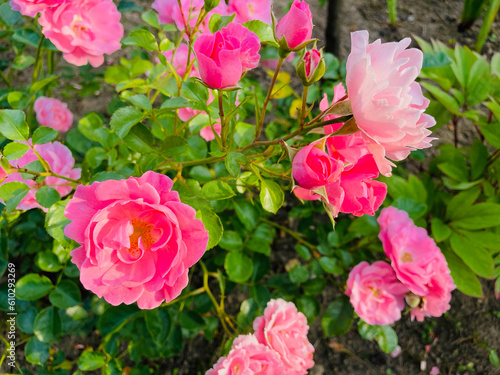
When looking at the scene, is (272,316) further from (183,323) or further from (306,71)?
(306,71)

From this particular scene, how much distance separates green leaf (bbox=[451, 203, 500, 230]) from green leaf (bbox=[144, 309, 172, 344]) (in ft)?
3.17

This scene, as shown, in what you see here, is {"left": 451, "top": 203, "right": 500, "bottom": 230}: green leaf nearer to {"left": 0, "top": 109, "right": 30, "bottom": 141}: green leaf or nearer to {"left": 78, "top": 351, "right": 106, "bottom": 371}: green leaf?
{"left": 78, "top": 351, "right": 106, "bottom": 371}: green leaf

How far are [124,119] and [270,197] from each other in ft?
1.02

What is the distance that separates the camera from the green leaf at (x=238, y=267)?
1056mm

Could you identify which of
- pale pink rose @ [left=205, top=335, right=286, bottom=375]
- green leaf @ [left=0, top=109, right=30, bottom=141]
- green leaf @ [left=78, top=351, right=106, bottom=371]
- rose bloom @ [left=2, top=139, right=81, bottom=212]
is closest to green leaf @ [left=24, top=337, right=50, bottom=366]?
green leaf @ [left=78, top=351, right=106, bottom=371]

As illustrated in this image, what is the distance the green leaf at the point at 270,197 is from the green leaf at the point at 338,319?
24.1 inches

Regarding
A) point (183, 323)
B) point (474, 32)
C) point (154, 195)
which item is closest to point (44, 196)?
point (154, 195)

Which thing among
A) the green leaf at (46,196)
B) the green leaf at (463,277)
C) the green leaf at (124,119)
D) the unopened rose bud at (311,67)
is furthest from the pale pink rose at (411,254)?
the green leaf at (46,196)

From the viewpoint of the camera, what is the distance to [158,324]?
101 cm

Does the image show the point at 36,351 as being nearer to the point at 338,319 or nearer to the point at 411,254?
the point at 338,319

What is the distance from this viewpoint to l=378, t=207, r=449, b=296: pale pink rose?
93 cm

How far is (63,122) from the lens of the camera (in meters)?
1.27

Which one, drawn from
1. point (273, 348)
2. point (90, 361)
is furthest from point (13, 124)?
point (273, 348)

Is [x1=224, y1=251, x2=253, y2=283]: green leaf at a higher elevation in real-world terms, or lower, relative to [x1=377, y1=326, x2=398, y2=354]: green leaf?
higher
